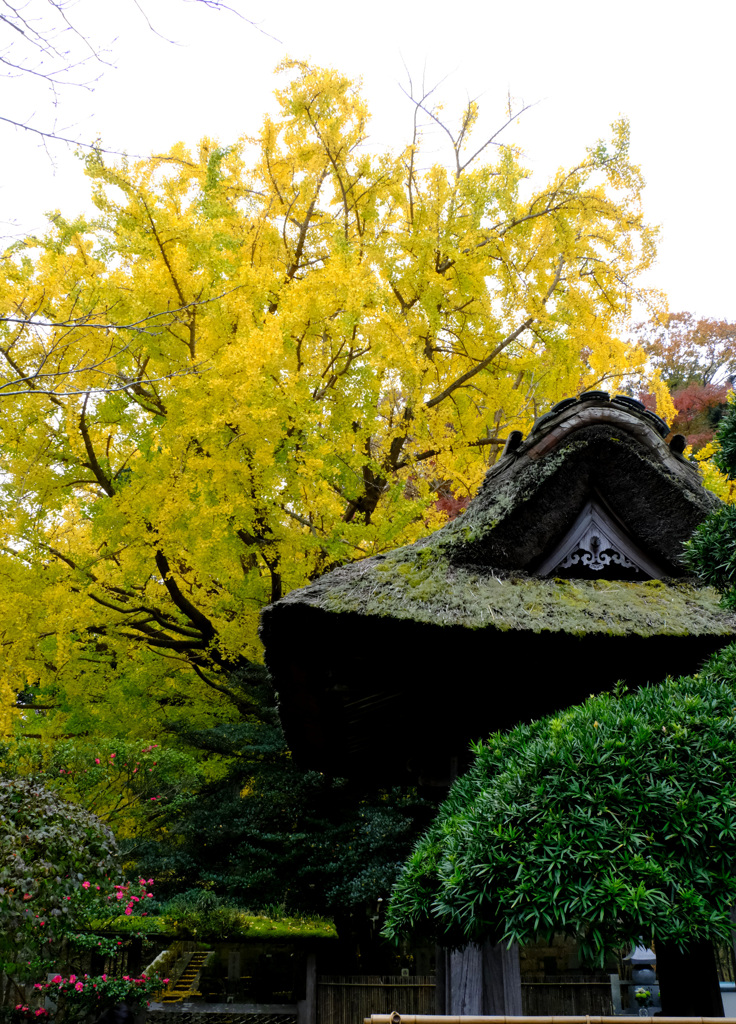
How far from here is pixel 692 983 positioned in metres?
3.29

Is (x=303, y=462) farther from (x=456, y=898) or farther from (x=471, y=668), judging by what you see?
(x=456, y=898)

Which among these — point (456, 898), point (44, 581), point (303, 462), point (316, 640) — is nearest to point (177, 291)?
point (303, 462)

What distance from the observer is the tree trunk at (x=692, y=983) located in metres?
3.25

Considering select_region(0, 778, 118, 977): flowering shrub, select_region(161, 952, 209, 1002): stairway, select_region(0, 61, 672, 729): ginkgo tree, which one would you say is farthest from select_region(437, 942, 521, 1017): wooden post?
select_region(161, 952, 209, 1002): stairway

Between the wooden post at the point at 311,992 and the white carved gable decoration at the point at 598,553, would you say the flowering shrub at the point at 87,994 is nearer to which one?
the wooden post at the point at 311,992

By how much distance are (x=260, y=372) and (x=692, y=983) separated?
207 inches

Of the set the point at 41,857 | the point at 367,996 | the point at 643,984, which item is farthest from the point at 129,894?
the point at 643,984

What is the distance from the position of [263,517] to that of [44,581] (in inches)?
103

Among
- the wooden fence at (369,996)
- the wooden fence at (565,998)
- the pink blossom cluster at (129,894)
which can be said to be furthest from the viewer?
the wooden fence at (565,998)

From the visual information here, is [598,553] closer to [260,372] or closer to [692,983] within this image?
[692,983]

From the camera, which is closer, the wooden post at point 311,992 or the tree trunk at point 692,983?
the tree trunk at point 692,983

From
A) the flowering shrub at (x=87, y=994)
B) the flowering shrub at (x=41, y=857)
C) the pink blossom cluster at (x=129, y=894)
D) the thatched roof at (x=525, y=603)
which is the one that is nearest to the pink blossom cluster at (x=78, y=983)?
the flowering shrub at (x=87, y=994)

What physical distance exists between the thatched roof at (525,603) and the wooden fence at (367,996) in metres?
5.08

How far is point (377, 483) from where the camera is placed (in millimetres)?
9062
